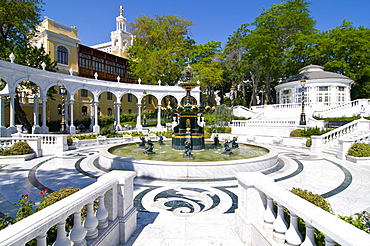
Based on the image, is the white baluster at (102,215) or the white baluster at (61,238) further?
the white baluster at (102,215)

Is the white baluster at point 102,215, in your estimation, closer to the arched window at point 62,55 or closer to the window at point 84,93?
the arched window at point 62,55

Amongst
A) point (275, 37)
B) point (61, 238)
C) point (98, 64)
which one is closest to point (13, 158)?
point (61, 238)

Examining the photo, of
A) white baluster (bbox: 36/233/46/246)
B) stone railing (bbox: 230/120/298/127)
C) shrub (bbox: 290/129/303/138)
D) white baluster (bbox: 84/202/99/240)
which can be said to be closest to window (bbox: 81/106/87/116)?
stone railing (bbox: 230/120/298/127)

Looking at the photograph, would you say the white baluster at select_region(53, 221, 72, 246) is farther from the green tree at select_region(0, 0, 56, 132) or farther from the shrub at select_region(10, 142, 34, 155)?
the green tree at select_region(0, 0, 56, 132)

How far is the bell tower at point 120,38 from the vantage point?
200ft

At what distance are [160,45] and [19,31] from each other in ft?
81.0

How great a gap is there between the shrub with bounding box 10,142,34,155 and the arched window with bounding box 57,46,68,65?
97.2 feet

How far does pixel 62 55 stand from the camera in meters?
37.7

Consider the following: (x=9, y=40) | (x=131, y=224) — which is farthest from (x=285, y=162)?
(x=9, y=40)

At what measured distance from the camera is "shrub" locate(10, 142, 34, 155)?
1261cm

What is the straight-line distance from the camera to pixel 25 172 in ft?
32.7

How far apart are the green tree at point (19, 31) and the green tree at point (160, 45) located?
59.6 ft

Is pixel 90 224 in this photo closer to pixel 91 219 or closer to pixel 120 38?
pixel 91 219

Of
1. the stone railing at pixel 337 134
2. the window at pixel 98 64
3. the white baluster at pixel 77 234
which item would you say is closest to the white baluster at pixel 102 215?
the white baluster at pixel 77 234
